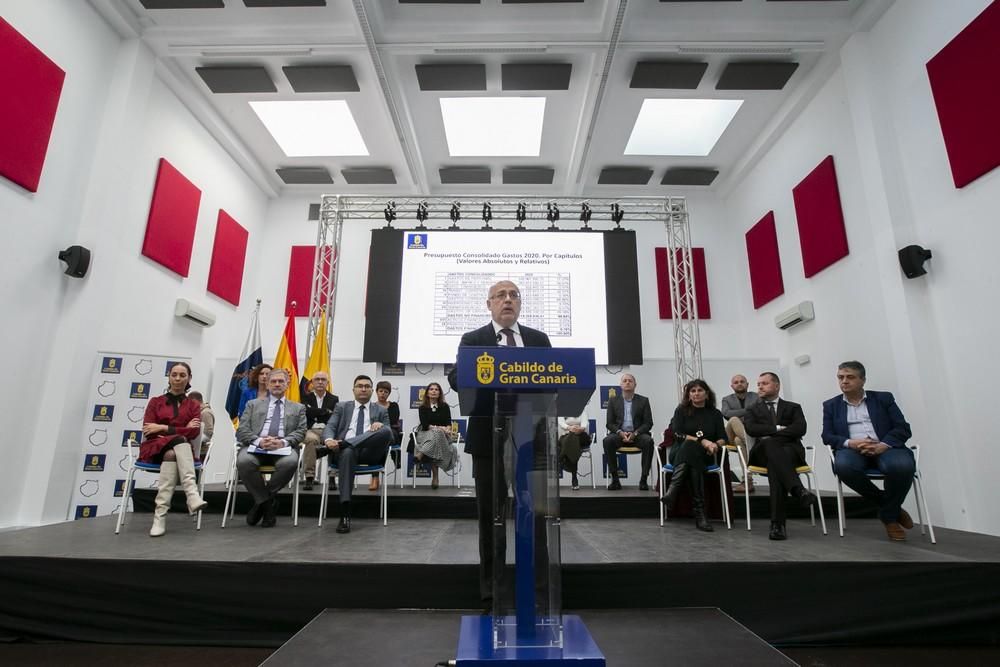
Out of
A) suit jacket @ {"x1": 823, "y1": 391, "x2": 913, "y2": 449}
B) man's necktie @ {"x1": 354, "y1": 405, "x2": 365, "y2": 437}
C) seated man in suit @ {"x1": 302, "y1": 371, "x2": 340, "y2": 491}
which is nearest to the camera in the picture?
suit jacket @ {"x1": 823, "y1": 391, "x2": 913, "y2": 449}

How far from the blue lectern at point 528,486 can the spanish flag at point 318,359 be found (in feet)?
14.5

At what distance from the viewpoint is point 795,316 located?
5918 mm

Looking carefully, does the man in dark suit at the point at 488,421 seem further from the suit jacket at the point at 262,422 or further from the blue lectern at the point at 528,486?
the suit jacket at the point at 262,422

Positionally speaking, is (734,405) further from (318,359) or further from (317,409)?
(318,359)

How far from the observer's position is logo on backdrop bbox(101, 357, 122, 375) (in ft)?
14.7

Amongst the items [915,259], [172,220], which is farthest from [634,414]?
[172,220]

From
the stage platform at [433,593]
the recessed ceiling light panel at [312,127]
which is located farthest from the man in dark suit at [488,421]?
the recessed ceiling light panel at [312,127]

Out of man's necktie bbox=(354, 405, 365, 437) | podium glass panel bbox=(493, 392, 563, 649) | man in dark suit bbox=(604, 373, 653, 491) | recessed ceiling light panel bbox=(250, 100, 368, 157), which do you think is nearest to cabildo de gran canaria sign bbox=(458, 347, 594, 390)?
podium glass panel bbox=(493, 392, 563, 649)

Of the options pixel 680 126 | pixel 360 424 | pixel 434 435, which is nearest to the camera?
pixel 360 424

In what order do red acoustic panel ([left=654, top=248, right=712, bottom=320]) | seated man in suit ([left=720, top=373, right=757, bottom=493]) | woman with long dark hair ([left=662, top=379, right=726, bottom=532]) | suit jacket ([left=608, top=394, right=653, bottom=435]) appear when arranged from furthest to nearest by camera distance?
red acoustic panel ([left=654, top=248, right=712, bottom=320]) < suit jacket ([left=608, top=394, right=653, bottom=435]) < seated man in suit ([left=720, top=373, right=757, bottom=493]) < woman with long dark hair ([left=662, top=379, right=726, bottom=532])

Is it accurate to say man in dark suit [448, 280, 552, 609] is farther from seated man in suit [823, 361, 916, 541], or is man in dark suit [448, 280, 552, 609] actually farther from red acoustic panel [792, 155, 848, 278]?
red acoustic panel [792, 155, 848, 278]

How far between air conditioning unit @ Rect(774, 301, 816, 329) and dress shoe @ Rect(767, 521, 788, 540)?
3270 millimetres

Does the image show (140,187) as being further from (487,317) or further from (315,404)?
(487,317)

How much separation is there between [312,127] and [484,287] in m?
3.10
